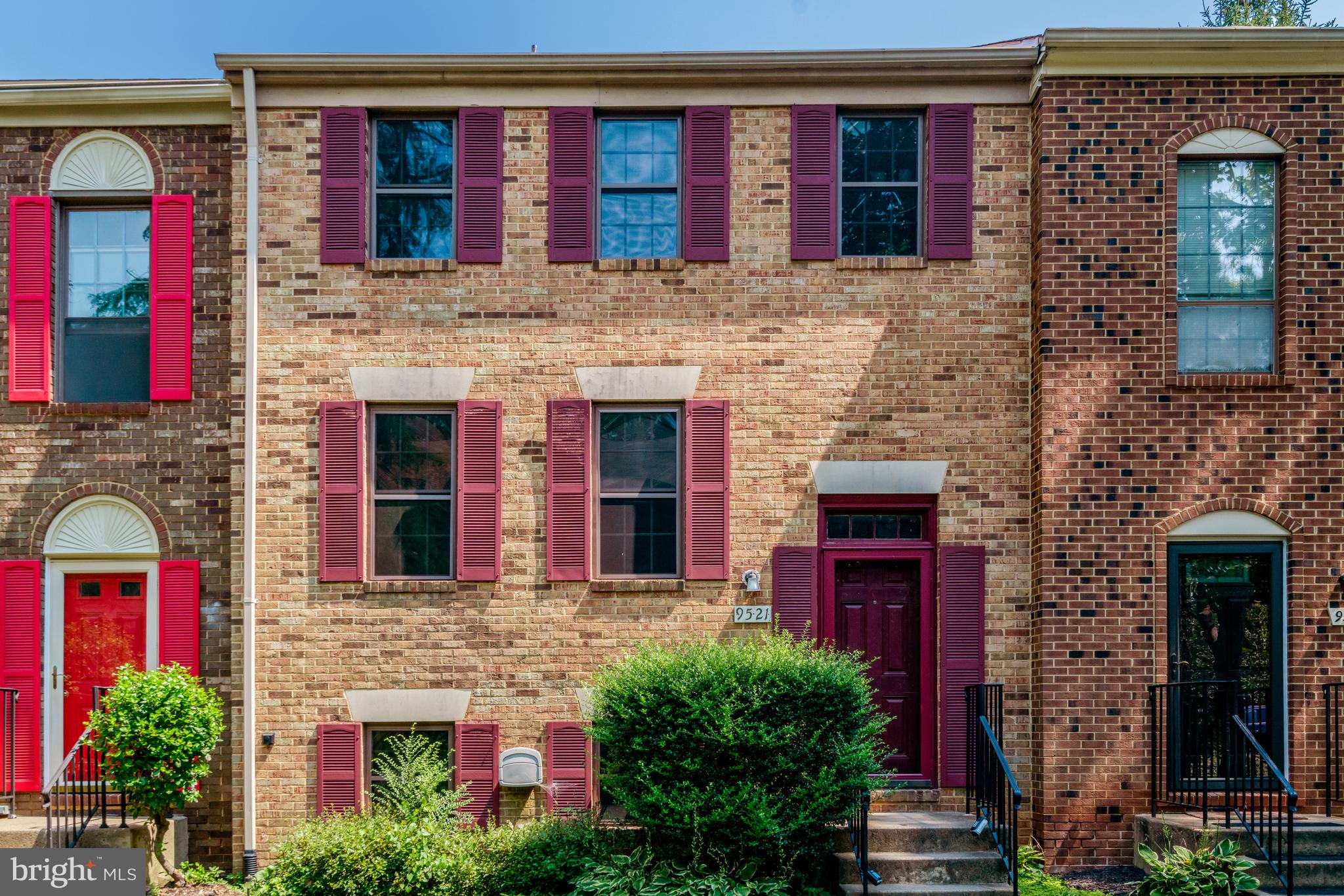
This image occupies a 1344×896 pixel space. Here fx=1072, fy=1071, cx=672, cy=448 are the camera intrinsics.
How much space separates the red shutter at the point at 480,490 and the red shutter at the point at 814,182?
10.1ft

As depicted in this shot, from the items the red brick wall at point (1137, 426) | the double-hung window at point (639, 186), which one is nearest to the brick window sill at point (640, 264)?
the double-hung window at point (639, 186)

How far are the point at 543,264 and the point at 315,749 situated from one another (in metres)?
4.60

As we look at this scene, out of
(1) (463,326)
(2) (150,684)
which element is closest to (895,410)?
(1) (463,326)

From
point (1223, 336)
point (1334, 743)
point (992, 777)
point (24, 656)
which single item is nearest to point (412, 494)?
point (24, 656)

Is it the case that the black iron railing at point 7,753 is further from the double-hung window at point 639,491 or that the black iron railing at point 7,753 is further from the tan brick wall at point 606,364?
the double-hung window at point 639,491

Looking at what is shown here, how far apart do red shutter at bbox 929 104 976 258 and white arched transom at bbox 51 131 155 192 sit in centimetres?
701

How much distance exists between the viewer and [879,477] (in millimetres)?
9266

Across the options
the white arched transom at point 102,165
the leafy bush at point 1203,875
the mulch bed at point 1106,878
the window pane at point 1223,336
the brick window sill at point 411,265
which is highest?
the white arched transom at point 102,165

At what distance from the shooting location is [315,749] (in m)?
9.10

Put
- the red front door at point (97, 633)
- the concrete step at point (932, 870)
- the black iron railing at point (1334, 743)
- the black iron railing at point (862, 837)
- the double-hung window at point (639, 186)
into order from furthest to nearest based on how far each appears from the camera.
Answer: the double-hung window at point (639, 186) < the red front door at point (97, 633) < the black iron railing at point (1334, 743) < the concrete step at point (932, 870) < the black iron railing at point (862, 837)

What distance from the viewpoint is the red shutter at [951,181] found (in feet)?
30.8

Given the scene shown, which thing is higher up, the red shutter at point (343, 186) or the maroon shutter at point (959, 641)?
the red shutter at point (343, 186)

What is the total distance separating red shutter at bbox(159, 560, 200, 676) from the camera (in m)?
9.37

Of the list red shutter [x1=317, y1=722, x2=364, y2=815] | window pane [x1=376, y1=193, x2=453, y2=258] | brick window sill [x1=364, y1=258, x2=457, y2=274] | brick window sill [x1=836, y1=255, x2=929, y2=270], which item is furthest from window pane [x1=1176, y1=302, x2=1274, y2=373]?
red shutter [x1=317, y1=722, x2=364, y2=815]
